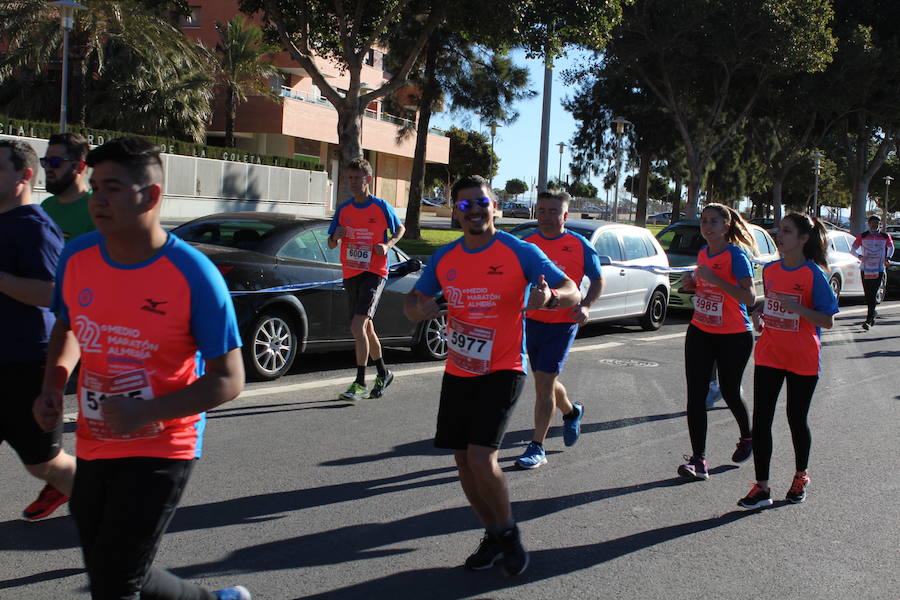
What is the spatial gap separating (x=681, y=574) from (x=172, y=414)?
9.08 ft

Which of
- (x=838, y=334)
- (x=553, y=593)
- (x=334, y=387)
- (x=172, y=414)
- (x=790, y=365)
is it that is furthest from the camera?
(x=838, y=334)

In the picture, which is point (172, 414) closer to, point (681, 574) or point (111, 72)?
point (681, 574)

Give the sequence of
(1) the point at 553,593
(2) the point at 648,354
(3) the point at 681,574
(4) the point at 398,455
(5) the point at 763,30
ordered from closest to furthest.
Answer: (1) the point at 553,593 < (3) the point at 681,574 < (4) the point at 398,455 < (2) the point at 648,354 < (5) the point at 763,30

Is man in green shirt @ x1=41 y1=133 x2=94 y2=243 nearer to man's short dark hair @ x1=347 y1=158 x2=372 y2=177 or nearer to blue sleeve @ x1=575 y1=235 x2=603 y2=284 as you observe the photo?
blue sleeve @ x1=575 y1=235 x2=603 y2=284

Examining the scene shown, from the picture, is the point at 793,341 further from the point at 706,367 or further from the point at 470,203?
the point at 470,203

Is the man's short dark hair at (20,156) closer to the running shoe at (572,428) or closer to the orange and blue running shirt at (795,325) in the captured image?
the orange and blue running shirt at (795,325)

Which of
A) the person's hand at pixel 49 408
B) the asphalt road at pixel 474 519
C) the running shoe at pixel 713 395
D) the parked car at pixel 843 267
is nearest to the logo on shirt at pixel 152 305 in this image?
the person's hand at pixel 49 408

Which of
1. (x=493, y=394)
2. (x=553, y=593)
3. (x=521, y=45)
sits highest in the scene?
(x=521, y=45)

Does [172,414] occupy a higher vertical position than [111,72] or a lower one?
lower

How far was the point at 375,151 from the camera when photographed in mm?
53938

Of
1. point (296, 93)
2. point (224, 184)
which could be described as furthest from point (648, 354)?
point (296, 93)

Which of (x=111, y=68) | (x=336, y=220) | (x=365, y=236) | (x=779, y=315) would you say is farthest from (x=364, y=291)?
(x=111, y=68)

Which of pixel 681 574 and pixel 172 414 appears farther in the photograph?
pixel 681 574

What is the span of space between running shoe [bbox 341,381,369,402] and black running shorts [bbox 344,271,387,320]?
61 centimetres
